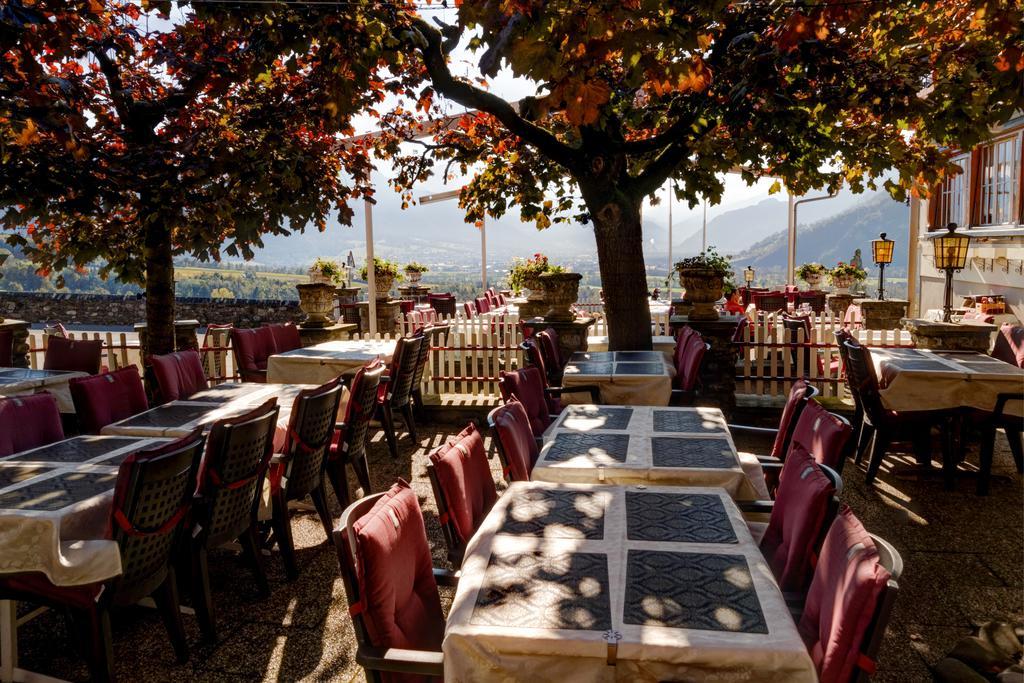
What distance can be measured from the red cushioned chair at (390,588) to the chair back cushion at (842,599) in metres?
0.98

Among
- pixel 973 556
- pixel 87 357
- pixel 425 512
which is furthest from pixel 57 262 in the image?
pixel 973 556

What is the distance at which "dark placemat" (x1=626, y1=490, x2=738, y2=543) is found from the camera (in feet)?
7.63

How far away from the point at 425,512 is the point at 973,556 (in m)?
3.49

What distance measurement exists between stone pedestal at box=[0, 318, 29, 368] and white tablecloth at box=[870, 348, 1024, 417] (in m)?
9.05

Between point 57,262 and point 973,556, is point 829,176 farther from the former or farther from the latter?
point 57,262

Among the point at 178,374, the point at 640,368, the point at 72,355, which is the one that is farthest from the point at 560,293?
the point at 72,355

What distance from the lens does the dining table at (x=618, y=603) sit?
167cm

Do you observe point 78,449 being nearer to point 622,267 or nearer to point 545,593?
point 545,593

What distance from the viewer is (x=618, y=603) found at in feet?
6.14

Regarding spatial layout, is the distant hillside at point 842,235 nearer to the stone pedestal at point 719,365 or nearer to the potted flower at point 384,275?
the potted flower at point 384,275

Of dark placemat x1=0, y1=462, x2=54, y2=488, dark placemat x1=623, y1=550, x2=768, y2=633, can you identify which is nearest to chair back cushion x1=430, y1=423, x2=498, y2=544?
dark placemat x1=623, y1=550, x2=768, y2=633

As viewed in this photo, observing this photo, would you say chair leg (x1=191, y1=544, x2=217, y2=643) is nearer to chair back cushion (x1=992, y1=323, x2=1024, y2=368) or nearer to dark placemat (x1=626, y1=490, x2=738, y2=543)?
dark placemat (x1=626, y1=490, x2=738, y2=543)

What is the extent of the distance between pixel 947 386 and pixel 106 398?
6.02m

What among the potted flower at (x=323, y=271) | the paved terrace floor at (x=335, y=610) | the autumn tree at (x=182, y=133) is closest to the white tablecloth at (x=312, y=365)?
the autumn tree at (x=182, y=133)
